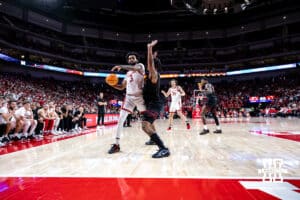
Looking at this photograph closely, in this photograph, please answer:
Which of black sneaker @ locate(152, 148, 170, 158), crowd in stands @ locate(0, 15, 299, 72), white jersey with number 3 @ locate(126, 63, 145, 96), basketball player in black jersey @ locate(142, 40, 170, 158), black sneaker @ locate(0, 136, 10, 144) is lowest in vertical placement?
black sneaker @ locate(0, 136, 10, 144)

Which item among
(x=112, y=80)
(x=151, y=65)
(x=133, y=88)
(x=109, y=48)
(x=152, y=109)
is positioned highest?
(x=109, y=48)

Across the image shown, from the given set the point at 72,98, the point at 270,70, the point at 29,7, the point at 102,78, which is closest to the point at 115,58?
the point at 102,78

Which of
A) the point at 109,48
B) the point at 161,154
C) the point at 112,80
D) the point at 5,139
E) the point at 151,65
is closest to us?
the point at 151,65

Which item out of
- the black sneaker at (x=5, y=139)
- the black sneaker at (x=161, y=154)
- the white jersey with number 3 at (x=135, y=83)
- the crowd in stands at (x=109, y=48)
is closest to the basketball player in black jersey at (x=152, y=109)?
the black sneaker at (x=161, y=154)

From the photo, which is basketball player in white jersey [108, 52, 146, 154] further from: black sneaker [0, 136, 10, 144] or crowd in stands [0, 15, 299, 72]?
crowd in stands [0, 15, 299, 72]

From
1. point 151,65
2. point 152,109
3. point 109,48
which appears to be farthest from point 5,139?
point 109,48

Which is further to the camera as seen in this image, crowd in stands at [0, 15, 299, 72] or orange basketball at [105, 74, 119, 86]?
crowd in stands at [0, 15, 299, 72]

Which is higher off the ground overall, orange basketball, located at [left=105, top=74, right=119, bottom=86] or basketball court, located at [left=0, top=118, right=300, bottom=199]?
orange basketball, located at [left=105, top=74, right=119, bottom=86]

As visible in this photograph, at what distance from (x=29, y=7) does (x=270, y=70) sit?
1391 inches

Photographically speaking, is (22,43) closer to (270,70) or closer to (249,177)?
(249,177)

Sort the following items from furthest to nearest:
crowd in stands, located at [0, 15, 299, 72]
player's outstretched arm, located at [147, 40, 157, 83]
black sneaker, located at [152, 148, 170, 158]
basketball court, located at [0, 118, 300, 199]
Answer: crowd in stands, located at [0, 15, 299, 72] → black sneaker, located at [152, 148, 170, 158] → player's outstretched arm, located at [147, 40, 157, 83] → basketball court, located at [0, 118, 300, 199]

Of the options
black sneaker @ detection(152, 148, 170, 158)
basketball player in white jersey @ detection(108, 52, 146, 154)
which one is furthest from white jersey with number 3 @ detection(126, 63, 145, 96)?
black sneaker @ detection(152, 148, 170, 158)

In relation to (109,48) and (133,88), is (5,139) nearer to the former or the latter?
(133,88)

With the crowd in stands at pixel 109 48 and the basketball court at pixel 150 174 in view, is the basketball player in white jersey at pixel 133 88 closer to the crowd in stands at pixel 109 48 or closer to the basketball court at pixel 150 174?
the basketball court at pixel 150 174
